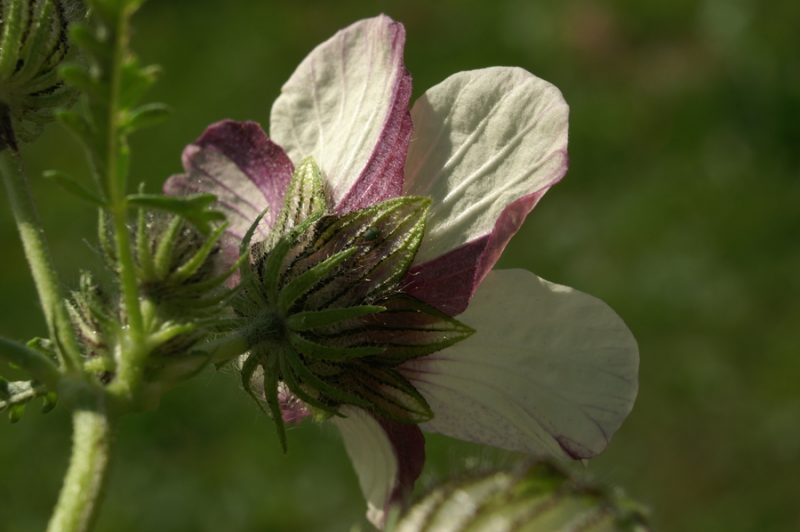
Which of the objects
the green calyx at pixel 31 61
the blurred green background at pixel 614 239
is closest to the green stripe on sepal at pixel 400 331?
the green calyx at pixel 31 61

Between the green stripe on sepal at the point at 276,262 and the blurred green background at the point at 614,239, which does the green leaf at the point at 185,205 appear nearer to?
the green stripe on sepal at the point at 276,262

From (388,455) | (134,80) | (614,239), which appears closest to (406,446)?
(388,455)

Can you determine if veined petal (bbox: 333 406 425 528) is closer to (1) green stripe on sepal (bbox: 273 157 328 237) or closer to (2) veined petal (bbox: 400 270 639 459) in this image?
(2) veined petal (bbox: 400 270 639 459)

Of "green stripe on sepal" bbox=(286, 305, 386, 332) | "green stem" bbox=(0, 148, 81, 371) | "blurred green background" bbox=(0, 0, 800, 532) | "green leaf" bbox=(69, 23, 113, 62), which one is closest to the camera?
"green leaf" bbox=(69, 23, 113, 62)

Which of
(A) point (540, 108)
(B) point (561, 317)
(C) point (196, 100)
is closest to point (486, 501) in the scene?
(B) point (561, 317)

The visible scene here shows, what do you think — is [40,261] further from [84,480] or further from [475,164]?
[475,164]

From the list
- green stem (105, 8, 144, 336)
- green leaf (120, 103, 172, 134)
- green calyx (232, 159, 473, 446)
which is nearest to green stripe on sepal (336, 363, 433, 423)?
green calyx (232, 159, 473, 446)

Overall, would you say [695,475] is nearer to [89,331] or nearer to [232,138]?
[232,138]
